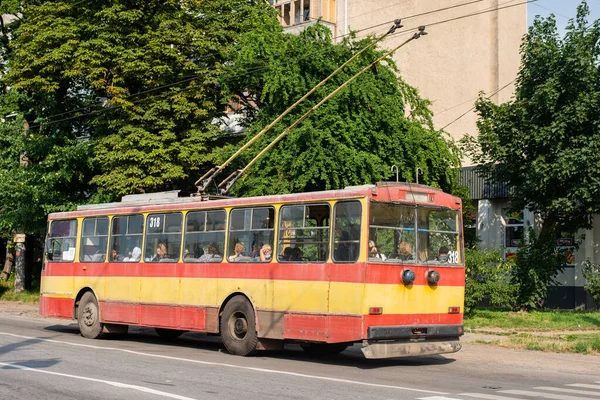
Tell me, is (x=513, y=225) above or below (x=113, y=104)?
below

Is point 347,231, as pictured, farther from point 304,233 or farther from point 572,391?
point 572,391

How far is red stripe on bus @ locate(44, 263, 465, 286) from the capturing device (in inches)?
561

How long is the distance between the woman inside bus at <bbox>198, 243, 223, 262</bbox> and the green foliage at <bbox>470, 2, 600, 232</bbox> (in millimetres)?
13855

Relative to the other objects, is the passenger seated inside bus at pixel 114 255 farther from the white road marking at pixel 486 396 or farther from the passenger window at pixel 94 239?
the white road marking at pixel 486 396

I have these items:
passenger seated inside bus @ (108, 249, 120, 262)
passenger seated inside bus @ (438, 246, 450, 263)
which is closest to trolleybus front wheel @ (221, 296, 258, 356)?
passenger seated inside bus @ (438, 246, 450, 263)

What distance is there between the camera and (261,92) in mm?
32562

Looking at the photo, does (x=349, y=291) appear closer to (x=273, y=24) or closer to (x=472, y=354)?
(x=472, y=354)

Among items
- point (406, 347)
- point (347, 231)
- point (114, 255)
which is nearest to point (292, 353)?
point (406, 347)

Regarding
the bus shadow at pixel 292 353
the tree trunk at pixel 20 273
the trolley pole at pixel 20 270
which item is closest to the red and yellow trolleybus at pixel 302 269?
the bus shadow at pixel 292 353

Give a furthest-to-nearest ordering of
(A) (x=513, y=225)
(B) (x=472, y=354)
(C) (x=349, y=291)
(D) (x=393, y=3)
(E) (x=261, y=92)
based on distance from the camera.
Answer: (D) (x=393, y=3)
(A) (x=513, y=225)
(E) (x=261, y=92)
(B) (x=472, y=354)
(C) (x=349, y=291)

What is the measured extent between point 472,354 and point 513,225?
2216 cm

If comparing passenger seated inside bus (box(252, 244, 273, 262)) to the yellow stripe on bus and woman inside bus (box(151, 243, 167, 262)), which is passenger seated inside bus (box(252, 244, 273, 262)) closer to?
the yellow stripe on bus

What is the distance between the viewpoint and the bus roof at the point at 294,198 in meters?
14.5

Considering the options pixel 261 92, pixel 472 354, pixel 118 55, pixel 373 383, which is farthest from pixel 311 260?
pixel 118 55
